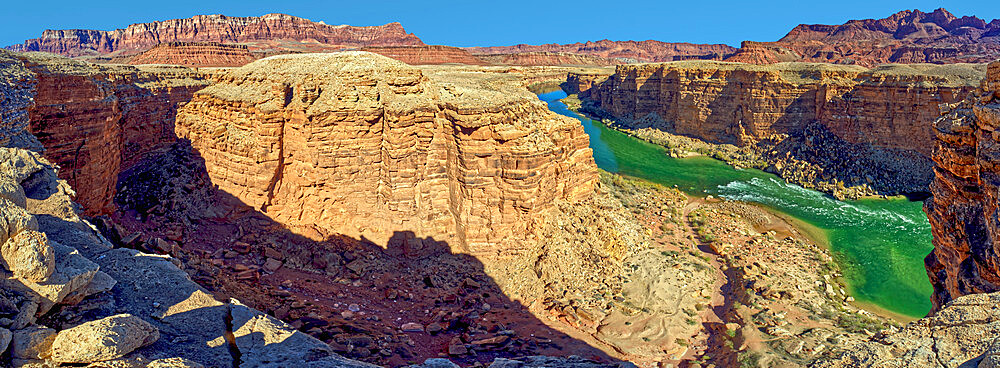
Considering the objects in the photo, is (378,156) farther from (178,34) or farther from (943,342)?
(178,34)

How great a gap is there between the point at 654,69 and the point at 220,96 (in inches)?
2222

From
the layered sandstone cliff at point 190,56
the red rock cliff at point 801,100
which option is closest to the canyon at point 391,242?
the red rock cliff at point 801,100

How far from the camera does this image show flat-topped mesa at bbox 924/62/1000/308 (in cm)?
903

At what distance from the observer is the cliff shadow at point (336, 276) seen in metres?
12.8

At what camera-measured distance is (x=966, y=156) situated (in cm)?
1020

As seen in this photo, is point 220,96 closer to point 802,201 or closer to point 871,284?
point 871,284

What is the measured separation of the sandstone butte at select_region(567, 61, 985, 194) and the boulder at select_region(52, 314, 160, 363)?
4322 centimetres

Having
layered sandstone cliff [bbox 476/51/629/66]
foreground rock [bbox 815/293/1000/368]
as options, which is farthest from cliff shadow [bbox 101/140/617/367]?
layered sandstone cliff [bbox 476/51/629/66]

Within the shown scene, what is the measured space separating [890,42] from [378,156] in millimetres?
146582

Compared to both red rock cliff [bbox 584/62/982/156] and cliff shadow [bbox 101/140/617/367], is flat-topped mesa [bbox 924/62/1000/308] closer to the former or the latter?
cliff shadow [bbox 101/140/617/367]

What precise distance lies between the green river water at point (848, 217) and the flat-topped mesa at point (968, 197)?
12334 mm

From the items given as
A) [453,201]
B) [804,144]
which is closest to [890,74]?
[804,144]

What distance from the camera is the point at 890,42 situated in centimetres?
12075

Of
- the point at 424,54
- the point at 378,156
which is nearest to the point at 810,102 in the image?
the point at 378,156
